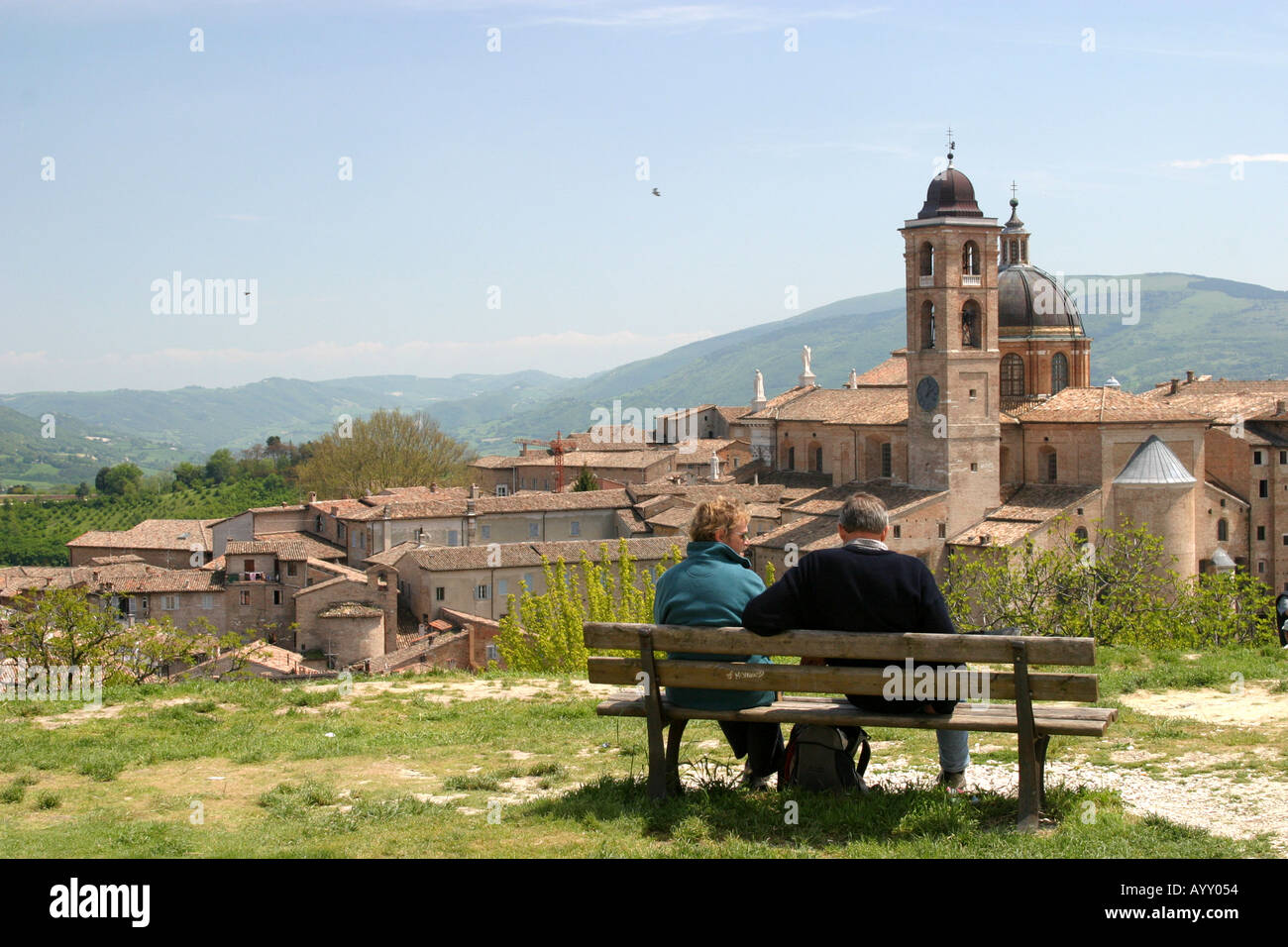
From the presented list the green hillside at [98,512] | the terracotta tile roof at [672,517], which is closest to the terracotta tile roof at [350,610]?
the terracotta tile roof at [672,517]

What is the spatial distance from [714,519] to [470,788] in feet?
7.78

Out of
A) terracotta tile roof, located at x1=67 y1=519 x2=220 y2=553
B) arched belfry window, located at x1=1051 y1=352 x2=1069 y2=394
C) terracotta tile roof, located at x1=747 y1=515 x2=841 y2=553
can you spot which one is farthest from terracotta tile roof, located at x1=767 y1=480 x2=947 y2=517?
terracotta tile roof, located at x1=67 y1=519 x2=220 y2=553

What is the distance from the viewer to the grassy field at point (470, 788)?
6.46m

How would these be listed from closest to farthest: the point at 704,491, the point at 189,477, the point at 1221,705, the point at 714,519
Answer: the point at 714,519, the point at 1221,705, the point at 704,491, the point at 189,477

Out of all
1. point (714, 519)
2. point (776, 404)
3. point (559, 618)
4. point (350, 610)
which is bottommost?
point (350, 610)

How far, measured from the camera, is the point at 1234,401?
5709 centimetres

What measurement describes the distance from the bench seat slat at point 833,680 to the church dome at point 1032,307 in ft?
158

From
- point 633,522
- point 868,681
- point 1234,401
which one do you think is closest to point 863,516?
point 868,681

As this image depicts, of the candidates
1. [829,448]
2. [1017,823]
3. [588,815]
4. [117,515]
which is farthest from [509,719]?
[117,515]

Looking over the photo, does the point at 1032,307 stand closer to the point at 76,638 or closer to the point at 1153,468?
the point at 1153,468

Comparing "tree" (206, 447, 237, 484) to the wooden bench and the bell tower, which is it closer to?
the bell tower
